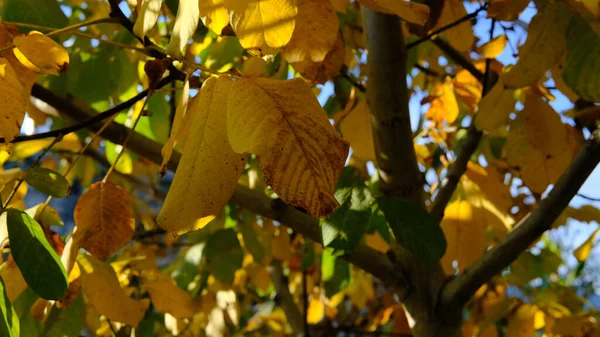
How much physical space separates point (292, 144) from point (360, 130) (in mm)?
586

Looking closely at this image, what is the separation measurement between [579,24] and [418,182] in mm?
363

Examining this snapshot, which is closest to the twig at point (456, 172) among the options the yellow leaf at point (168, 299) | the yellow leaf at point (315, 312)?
the yellow leaf at point (168, 299)

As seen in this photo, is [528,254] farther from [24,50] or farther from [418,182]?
[24,50]

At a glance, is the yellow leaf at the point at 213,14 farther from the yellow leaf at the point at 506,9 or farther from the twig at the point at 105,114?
the yellow leaf at the point at 506,9

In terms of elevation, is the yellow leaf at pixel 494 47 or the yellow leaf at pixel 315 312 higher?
the yellow leaf at pixel 494 47

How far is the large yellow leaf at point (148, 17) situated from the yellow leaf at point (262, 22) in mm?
72

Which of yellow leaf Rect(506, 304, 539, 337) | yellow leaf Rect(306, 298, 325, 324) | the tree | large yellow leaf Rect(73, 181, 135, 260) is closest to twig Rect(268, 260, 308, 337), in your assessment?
yellow leaf Rect(306, 298, 325, 324)

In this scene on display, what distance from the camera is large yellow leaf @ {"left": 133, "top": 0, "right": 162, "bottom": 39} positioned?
448 millimetres

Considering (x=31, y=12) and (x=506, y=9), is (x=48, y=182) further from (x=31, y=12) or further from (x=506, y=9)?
(x=506, y=9)

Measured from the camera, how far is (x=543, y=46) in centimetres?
66

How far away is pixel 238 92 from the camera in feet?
1.29

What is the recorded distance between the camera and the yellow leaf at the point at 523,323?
1.09 metres

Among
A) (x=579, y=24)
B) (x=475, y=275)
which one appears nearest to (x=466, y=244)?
(x=475, y=275)

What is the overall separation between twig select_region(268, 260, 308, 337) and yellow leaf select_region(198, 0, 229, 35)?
1285 millimetres
